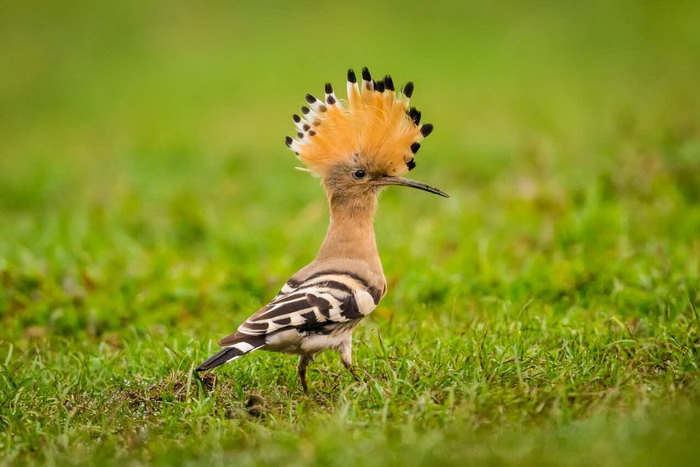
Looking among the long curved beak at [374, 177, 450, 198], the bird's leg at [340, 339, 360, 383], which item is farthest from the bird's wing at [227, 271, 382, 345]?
the long curved beak at [374, 177, 450, 198]

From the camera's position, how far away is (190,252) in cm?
706

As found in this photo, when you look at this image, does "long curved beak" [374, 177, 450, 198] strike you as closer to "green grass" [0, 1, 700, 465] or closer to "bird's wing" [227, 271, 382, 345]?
"bird's wing" [227, 271, 382, 345]

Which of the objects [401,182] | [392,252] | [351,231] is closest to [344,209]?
[351,231]

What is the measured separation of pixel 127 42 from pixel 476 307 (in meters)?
11.8

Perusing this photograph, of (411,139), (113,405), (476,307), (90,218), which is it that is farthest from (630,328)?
(90,218)

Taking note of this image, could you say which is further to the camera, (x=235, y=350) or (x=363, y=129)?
(x=363, y=129)

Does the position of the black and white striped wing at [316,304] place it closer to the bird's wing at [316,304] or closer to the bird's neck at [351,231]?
the bird's wing at [316,304]

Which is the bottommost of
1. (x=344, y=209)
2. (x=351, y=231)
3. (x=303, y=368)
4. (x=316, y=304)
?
(x=303, y=368)

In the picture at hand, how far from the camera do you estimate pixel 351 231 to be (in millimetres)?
4535

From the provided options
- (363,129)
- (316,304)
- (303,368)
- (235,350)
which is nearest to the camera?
(235,350)

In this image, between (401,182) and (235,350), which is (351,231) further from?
(235,350)

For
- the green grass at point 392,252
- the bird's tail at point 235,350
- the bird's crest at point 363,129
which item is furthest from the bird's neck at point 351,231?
the bird's tail at point 235,350

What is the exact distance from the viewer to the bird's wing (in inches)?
153

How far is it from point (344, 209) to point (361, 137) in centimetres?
34
